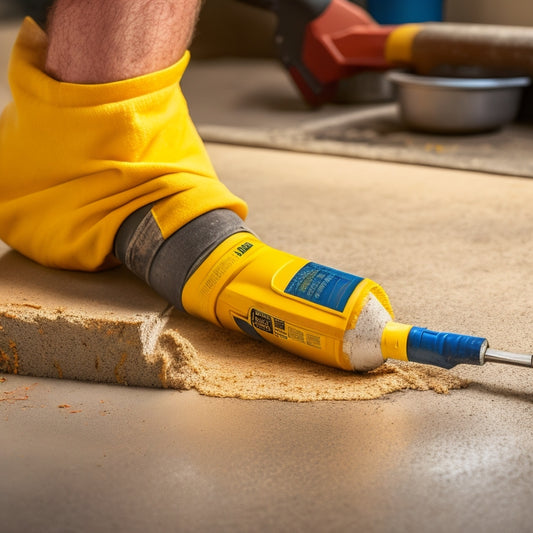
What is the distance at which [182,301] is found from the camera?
1.14 m

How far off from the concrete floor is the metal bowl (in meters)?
1.18

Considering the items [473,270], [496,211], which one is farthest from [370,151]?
[473,270]

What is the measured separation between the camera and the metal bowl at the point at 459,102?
228 centimetres

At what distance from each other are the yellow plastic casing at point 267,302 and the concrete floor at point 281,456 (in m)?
0.09

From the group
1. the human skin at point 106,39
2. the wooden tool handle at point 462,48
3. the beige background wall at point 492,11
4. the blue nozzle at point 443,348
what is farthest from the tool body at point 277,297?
the beige background wall at point 492,11

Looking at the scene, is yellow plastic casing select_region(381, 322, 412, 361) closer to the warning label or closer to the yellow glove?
the warning label

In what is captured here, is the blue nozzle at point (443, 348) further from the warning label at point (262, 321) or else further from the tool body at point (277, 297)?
the warning label at point (262, 321)

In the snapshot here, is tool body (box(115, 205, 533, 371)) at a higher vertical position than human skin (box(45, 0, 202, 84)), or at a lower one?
lower

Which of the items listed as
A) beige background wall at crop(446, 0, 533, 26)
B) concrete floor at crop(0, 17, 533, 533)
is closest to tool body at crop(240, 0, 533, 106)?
beige background wall at crop(446, 0, 533, 26)

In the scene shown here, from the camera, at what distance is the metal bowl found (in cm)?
228

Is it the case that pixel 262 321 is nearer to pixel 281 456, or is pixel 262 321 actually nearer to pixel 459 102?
pixel 281 456

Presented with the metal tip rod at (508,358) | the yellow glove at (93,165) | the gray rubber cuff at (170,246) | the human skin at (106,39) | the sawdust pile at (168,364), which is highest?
the human skin at (106,39)

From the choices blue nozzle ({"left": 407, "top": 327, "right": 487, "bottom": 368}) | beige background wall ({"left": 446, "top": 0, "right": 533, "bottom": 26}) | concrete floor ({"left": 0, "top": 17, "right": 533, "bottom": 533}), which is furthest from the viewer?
beige background wall ({"left": 446, "top": 0, "right": 533, "bottom": 26})

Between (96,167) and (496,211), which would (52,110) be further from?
(496,211)
